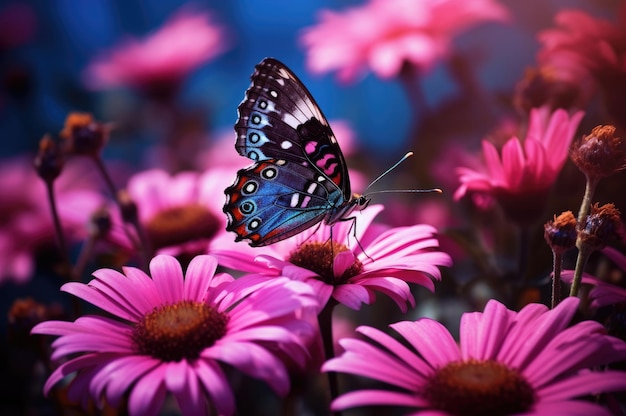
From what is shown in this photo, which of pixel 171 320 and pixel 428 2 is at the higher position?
pixel 428 2

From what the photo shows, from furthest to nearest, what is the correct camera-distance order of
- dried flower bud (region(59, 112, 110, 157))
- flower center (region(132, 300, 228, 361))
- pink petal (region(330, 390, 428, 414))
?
1. dried flower bud (region(59, 112, 110, 157))
2. flower center (region(132, 300, 228, 361))
3. pink petal (region(330, 390, 428, 414))

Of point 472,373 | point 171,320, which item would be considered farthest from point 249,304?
point 472,373

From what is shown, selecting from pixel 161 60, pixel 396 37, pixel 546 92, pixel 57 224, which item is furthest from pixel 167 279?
pixel 161 60

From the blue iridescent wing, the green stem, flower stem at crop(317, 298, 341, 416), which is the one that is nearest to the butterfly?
the blue iridescent wing

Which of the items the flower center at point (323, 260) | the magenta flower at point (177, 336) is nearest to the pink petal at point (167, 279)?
the magenta flower at point (177, 336)

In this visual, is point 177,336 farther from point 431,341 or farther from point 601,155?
point 601,155

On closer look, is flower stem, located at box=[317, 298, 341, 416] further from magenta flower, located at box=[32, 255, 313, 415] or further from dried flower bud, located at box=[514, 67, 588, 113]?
dried flower bud, located at box=[514, 67, 588, 113]

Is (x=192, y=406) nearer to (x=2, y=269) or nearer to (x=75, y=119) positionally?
(x=75, y=119)
